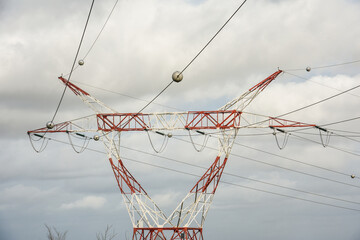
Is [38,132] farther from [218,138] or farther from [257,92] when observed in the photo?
[257,92]

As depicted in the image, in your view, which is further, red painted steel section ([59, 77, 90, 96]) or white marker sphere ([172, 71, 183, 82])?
red painted steel section ([59, 77, 90, 96])

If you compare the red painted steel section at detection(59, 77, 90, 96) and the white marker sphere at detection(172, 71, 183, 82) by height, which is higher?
the red painted steel section at detection(59, 77, 90, 96)

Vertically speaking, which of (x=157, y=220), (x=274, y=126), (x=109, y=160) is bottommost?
(x=157, y=220)

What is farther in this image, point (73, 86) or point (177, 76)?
point (73, 86)

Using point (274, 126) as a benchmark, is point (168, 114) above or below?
above

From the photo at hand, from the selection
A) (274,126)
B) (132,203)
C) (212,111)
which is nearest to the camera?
(274,126)

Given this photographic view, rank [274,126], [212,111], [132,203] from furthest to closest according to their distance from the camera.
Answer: [132,203] → [212,111] → [274,126]

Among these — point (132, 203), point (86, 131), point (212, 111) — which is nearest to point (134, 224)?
point (132, 203)

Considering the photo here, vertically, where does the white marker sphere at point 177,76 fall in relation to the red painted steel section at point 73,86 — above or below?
below

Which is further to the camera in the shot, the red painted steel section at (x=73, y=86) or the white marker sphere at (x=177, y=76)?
the red painted steel section at (x=73, y=86)

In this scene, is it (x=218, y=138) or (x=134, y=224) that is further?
(x=134, y=224)

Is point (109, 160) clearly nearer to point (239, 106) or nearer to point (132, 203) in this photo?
point (132, 203)

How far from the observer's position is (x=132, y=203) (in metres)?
49.5

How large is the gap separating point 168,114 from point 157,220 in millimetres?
10530
